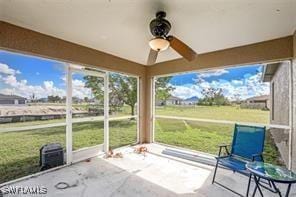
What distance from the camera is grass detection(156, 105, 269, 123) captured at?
3.68 meters

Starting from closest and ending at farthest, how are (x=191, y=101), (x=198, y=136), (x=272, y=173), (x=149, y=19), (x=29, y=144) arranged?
(x=272, y=173) → (x=149, y=19) → (x=29, y=144) → (x=191, y=101) → (x=198, y=136)

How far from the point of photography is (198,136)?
16.4 ft

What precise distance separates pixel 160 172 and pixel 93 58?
2655 millimetres

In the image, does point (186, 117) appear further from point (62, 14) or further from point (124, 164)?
point (62, 14)

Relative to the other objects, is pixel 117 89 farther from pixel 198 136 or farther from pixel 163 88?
pixel 198 136

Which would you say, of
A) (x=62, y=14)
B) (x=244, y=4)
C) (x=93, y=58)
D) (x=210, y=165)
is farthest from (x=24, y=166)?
Answer: (x=244, y=4)

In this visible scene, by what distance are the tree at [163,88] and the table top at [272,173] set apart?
315cm

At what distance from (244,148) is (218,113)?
130cm

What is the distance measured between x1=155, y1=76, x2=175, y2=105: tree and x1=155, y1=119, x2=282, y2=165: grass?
0.66 meters

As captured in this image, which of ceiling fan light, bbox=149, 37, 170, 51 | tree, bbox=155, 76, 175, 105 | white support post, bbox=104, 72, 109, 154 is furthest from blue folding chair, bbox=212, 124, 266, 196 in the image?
white support post, bbox=104, 72, 109, 154

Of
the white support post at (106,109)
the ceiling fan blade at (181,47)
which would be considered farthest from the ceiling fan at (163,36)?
the white support post at (106,109)

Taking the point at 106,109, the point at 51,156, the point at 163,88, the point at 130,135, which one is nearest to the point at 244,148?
the point at 163,88

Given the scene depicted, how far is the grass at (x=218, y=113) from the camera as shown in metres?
3.68

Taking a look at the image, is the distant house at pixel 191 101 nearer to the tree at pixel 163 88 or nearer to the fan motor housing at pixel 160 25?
the tree at pixel 163 88
